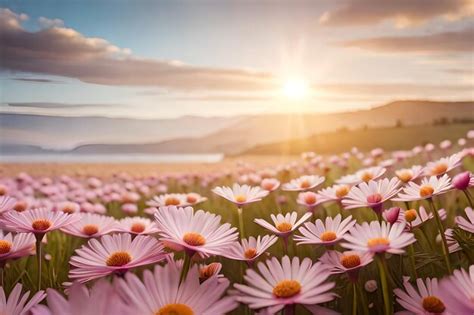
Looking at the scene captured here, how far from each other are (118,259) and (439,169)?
30 cm

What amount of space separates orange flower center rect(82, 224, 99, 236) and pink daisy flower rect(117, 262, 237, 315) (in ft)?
0.51

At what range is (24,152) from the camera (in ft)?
3.62

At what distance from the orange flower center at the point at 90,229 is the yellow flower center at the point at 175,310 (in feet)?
0.57

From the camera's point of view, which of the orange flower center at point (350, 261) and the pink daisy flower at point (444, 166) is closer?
the orange flower center at point (350, 261)

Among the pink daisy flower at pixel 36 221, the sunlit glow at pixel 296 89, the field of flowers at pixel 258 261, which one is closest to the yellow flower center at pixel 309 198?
the field of flowers at pixel 258 261

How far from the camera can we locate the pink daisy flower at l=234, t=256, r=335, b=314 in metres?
0.24

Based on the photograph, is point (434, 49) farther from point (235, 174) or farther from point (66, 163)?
point (66, 163)

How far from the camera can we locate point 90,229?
40 cm

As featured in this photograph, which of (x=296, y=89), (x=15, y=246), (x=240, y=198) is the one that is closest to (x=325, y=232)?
(x=240, y=198)

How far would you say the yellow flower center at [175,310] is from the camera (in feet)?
0.79

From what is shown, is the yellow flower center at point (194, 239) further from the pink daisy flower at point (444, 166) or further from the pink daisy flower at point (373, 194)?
the pink daisy flower at point (444, 166)

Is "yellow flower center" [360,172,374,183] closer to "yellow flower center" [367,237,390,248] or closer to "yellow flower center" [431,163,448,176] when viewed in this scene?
"yellow flower center" [431,163,448,176]

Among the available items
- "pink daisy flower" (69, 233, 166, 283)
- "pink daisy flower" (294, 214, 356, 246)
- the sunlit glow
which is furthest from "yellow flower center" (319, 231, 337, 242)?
the sunlit glow

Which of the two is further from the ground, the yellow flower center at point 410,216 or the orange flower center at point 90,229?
the yellow flower center at point 410,216
